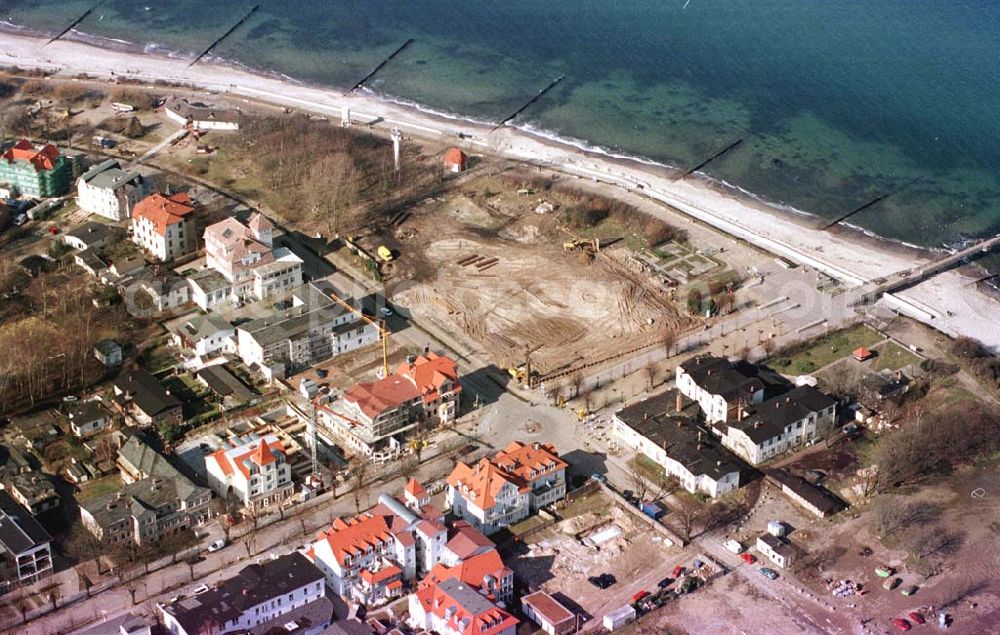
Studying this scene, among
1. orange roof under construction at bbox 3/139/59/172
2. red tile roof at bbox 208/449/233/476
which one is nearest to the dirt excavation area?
red tile roof at bbox 208/449/233/476

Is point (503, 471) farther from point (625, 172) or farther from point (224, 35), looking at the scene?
point (224, 35)

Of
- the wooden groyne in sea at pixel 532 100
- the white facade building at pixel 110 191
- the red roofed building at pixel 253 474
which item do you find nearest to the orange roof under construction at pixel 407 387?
the red roofed building at pixel 253 474

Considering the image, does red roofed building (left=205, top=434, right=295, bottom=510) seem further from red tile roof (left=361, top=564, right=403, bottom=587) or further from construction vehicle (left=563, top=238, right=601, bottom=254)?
construction vehicle (left=563, top=238, right=601, bottom=254)

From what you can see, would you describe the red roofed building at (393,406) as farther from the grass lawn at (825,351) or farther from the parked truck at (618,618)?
the grass lawn at (825,351)

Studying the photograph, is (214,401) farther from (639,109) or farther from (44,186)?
(639,109)

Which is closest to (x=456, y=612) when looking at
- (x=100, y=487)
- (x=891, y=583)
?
(x=891, y=583)

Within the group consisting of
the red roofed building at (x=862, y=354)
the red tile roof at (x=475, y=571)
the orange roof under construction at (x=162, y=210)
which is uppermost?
the orange roof under construction at (x=162, y=210)
